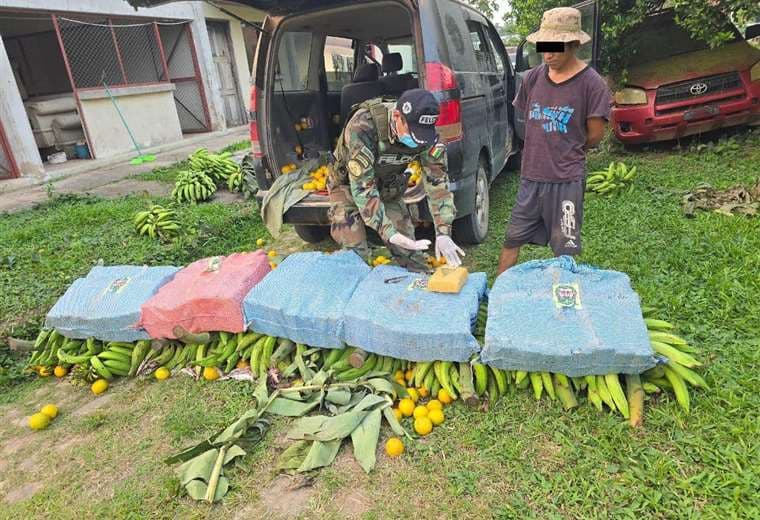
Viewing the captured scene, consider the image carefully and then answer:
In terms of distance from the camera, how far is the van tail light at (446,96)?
3674 mm

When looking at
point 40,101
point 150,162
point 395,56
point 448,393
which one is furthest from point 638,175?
point 40,101

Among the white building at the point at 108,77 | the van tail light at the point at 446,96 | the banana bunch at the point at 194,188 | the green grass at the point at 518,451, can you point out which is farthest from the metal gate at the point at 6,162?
the van tail light at the point at 446,96

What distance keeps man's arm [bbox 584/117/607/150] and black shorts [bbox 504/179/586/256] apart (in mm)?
241

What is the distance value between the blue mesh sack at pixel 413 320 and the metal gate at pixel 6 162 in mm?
9000

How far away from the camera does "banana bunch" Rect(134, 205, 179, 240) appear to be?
550cm

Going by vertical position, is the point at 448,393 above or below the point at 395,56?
below

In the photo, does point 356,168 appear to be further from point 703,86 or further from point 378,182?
point 703,86

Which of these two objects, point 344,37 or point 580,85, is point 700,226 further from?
point 344,37

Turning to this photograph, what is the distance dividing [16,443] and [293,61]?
3.90m

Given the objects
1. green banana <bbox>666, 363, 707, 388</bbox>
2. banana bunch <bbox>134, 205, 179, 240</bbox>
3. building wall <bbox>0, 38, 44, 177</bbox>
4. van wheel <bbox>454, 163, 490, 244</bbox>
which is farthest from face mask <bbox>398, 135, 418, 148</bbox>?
building wall <bbox>0, 38, 44, 177</bbox>

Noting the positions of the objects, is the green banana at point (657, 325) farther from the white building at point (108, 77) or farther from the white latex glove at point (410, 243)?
the white building at point (108, 77)

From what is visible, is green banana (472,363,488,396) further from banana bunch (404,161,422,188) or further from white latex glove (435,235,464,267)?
banana bunch (404,161,422,188)

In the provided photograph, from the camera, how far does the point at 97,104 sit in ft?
34.9

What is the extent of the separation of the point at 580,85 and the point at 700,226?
2.30m
